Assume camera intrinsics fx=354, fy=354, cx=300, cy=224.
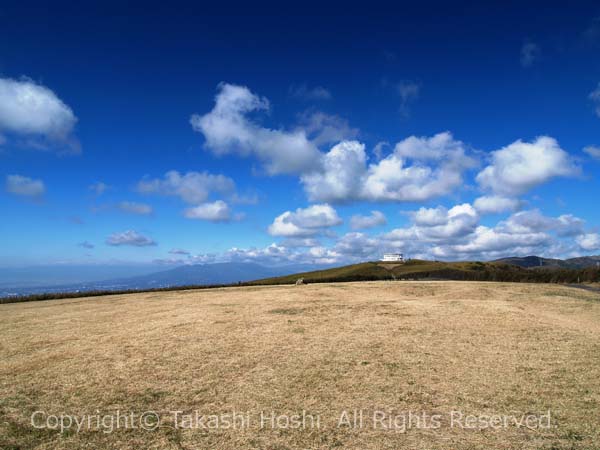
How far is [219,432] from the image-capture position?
25.3 feet

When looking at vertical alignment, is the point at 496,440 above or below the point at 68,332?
below

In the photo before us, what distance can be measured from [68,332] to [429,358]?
1665cm

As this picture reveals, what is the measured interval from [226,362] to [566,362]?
11871mm

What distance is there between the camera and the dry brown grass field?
24.9 feet

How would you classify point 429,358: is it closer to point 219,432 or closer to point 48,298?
point 219,432

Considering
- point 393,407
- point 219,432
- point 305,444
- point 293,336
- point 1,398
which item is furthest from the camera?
point 293,336

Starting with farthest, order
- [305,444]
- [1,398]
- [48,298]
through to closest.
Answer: [48,298] → [1,398] → [305,444]

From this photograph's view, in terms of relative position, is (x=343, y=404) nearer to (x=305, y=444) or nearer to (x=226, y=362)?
(x=305, y=444)

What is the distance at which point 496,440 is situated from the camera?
7.32m

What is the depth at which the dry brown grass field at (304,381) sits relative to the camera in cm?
759

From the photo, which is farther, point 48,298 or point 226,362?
point 48,298

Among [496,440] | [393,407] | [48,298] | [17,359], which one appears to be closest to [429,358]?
[393,407]

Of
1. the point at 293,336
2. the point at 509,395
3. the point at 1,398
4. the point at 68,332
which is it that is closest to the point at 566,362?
the point at 509,395

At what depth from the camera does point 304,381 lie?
10555 millimetres
